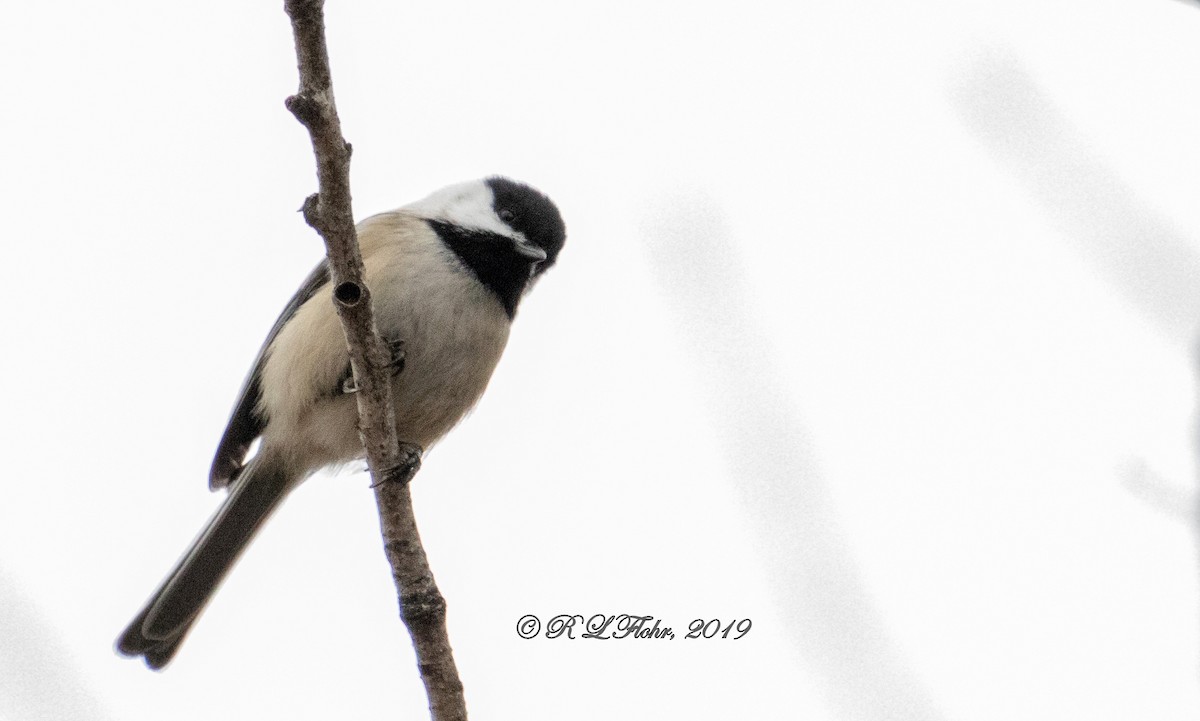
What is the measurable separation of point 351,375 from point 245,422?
0.76 meters

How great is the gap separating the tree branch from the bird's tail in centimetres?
149

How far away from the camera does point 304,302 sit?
4.48 meters

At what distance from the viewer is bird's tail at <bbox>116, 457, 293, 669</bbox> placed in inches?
165

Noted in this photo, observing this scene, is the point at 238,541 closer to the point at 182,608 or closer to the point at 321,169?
the point at 182,608

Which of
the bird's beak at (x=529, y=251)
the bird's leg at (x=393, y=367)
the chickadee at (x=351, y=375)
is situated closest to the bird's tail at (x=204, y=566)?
the chickadee at (x=351, y=375)

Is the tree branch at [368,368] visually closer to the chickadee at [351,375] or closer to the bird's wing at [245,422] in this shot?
A: the chickadee at [351,375]

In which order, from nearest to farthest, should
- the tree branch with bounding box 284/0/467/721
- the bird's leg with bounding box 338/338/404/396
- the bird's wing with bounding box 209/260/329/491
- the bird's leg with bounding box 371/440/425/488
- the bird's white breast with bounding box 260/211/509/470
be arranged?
the tree branch with bounding box 284/0/467/721
the bird's leg with bounding box 371/440/425/488
the bird's leg with bounding box 338/338/404/396
the bird's white breast with bounding box 260/211/509/470
the bird's wing with bounding box 209/260/329/491

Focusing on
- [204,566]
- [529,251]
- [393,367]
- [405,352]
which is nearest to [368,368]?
[393,367]

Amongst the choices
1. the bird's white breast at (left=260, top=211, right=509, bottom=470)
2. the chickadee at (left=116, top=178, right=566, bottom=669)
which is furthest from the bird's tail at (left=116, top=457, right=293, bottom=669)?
the bird's white breast at (left=260, top=211, right=509, bottom=470)

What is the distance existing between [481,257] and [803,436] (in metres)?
2.50

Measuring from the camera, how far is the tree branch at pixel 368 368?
2420 millimetres

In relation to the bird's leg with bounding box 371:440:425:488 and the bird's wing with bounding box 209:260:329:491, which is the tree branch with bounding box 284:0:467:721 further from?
the bird's wing with bounding box 209:260:329:491

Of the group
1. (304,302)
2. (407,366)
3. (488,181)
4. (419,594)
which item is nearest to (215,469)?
(304,302)

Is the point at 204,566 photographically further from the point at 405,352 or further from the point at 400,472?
the point at 400,472
